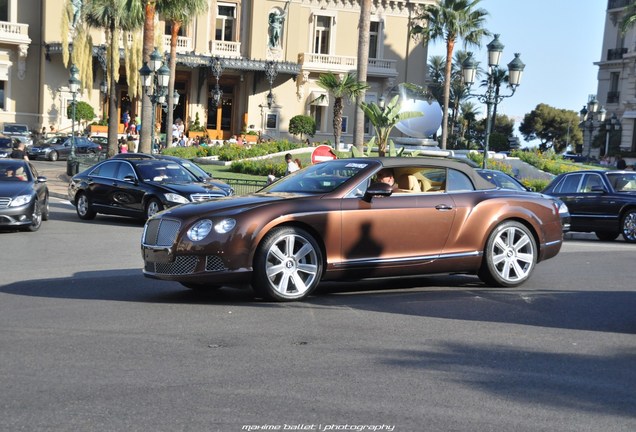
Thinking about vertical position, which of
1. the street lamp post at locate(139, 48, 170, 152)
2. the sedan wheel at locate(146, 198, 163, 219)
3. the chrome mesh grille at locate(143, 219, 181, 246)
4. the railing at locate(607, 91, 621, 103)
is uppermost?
the railing at locate(607, 91, 621, 103)

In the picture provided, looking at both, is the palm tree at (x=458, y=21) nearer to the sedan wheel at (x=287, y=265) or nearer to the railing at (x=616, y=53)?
the railing at (x=616, y=53)

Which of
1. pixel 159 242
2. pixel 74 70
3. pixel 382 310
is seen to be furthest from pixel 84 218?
pixel 74 70

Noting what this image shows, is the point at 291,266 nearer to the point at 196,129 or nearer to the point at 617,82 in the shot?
the point at 196,129

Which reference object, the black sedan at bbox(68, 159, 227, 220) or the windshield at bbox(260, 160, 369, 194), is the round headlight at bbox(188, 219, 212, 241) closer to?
the windshield at bbox(260, 160, 369, 194)

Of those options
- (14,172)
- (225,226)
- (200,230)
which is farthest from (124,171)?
(225,226)

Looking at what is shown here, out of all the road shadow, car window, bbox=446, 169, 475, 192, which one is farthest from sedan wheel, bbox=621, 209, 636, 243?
car window, bbox=446, 169, 475, 192

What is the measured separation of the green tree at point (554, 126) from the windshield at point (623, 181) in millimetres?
73984

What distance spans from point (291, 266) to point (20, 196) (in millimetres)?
9949

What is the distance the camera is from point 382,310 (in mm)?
8961

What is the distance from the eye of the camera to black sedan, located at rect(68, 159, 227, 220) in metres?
19.9

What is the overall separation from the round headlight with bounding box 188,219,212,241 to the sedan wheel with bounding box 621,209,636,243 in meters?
13.3

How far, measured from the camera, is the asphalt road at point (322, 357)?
211 inches

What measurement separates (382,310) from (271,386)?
3120 millimetres

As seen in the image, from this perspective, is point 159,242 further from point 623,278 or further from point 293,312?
point 623,278
